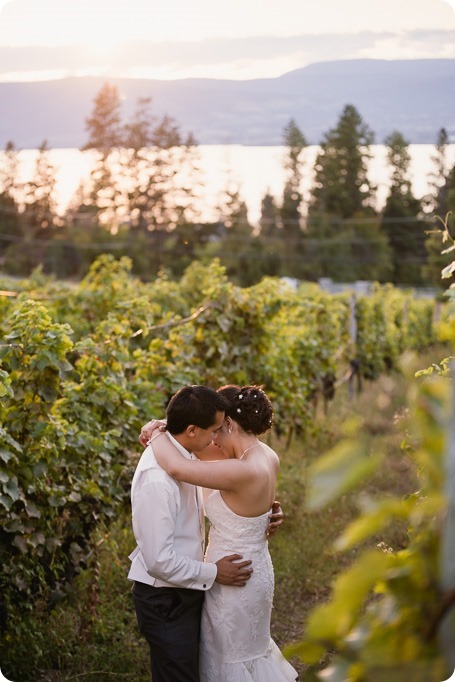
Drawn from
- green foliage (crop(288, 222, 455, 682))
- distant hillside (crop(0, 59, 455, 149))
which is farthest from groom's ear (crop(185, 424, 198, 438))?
green foliage (crop(288, 222, 455, 682))

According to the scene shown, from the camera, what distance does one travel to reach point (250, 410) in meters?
3.46

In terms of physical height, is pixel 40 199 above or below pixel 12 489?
above

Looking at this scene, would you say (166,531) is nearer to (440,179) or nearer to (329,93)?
(329,93)

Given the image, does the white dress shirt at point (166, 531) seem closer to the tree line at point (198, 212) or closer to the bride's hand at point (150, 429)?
the bride's hand at point (150, 429)

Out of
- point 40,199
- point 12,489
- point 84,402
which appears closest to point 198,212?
point 40,199

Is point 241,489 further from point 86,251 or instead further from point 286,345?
point 86,251

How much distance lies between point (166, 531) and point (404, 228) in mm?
59071

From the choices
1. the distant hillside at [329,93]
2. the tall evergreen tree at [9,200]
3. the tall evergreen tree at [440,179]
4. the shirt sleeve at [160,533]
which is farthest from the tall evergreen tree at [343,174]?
the shirt sleeve at [160,533]

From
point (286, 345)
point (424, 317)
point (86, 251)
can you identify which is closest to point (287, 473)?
point (286, 345)

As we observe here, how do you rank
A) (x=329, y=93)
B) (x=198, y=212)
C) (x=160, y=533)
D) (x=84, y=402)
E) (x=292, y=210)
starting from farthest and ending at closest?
(x=292, y=210) → (x=198, y=212) → (x=329, y=93) → (x=84, y=402) → (x=160, y=533)

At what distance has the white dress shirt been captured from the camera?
319 centimetres

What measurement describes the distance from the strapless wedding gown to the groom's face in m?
0.24

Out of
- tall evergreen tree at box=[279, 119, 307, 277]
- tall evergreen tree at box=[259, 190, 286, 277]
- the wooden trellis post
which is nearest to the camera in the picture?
the wooden trellis post

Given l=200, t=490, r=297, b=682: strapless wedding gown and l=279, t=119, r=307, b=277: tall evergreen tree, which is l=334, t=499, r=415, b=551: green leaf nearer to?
l=200, t=490, r=297, b=682: strapless wedding gown
